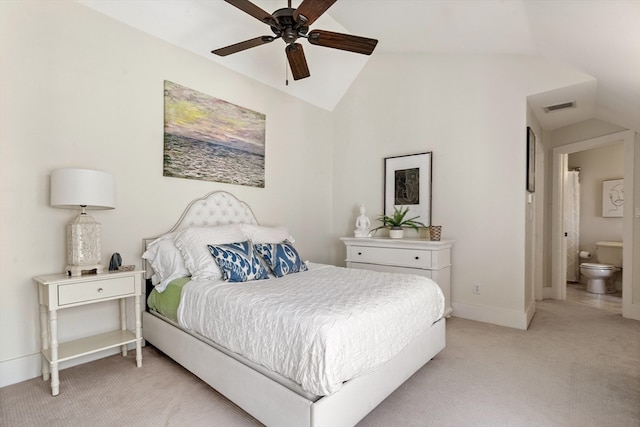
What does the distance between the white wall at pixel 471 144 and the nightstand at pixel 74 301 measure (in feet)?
10.1

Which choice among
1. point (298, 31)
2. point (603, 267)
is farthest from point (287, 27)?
point (603, 267)

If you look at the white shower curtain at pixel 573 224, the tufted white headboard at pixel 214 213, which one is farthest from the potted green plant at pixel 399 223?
the white shower curtain at pixel 573 224

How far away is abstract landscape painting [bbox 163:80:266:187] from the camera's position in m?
3.02

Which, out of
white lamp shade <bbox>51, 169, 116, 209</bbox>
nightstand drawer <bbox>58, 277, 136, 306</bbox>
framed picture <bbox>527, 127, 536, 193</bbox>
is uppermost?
framed picture <bbox>527, 127, 536, 193</bbox>

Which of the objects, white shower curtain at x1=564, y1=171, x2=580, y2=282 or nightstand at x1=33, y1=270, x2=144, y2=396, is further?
white shower curtain at x1=564, y1=171, x2=580, y2=282

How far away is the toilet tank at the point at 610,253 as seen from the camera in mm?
4828

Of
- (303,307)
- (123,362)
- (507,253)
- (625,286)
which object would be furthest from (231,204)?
(625,286)

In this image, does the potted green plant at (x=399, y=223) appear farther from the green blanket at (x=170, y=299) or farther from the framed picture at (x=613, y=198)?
the framed picture at (x=613, y=198)

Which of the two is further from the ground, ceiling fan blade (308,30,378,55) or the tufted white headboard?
ceiling fan blade (308,30,378,55)

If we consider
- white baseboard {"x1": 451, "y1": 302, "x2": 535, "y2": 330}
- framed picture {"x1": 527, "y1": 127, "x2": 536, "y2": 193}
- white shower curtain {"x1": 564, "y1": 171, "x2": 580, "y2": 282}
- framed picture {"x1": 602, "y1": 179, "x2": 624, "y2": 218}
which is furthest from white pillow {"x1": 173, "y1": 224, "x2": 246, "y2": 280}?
framed picture {"x1": 602, "y1": 179, "x2": 624, "y2": 218}

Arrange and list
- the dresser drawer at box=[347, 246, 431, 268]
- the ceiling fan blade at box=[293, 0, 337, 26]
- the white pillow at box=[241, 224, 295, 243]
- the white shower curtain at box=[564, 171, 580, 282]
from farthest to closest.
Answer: the white shower curtain at box=[564, 171, 580, 282], the dresser drawer at box=[347, 246, 431, 268], the white pillow at box=[241, 224, 295, 243], the ceiling fan blade at box=[293, 0, 337, 26]

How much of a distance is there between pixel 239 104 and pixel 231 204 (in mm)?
1130

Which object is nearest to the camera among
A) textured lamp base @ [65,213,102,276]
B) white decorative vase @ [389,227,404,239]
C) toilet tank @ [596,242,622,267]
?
textured lamp base @ [65,213,102,276]

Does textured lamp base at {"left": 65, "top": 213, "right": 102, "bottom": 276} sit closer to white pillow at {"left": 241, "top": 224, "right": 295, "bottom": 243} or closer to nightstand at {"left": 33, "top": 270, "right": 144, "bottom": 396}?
nightstand at {"left": 33, "top": 270, "right": 144, "bottom": 396}
